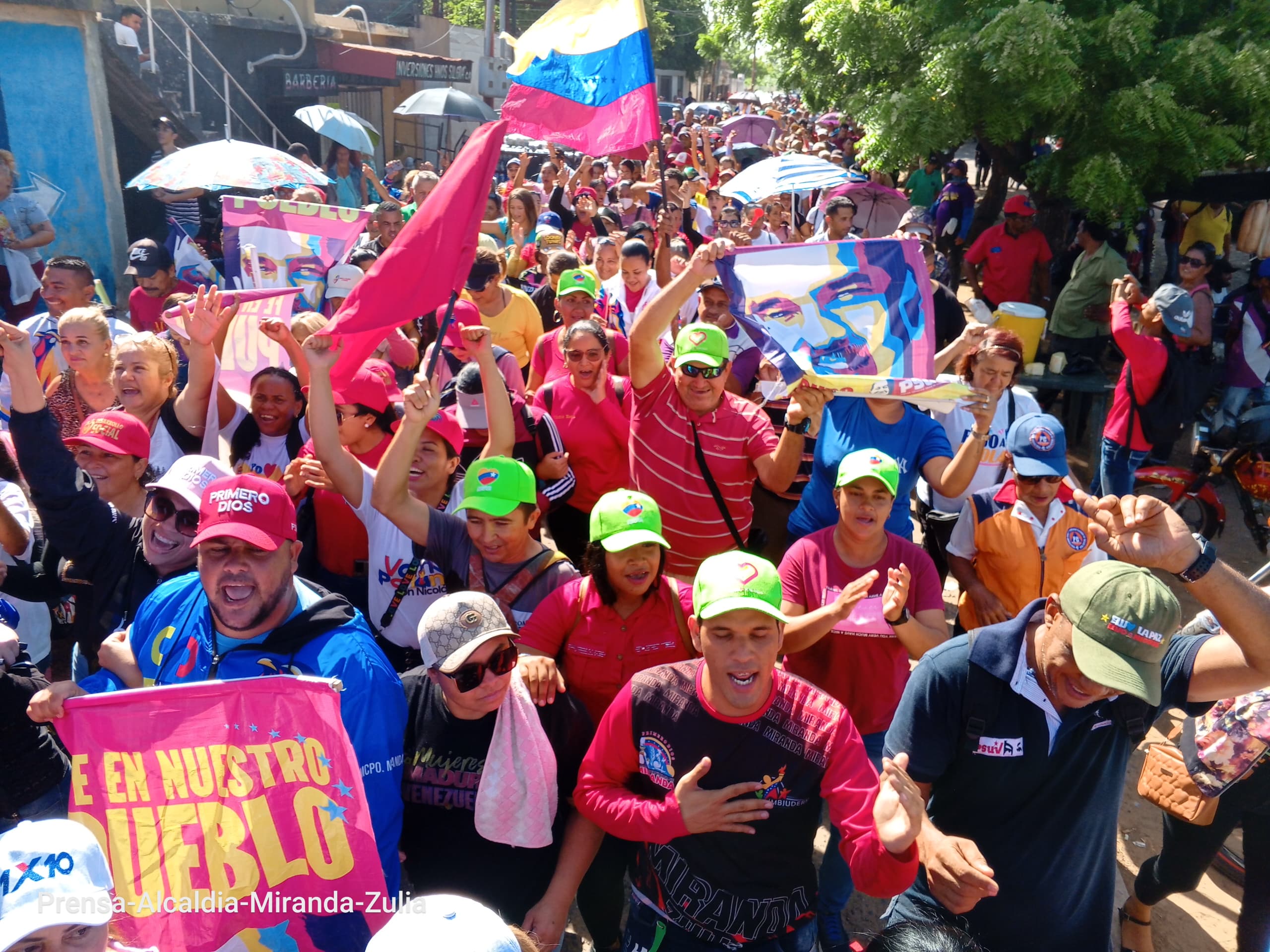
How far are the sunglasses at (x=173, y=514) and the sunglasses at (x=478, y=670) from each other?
127 cm

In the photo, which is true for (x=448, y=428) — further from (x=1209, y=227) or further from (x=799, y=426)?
→ (x=1209, y=227)

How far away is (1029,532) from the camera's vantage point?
4.21 meters

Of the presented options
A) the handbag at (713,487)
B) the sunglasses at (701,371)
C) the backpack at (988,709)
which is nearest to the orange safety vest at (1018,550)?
the handbag at (713,487)

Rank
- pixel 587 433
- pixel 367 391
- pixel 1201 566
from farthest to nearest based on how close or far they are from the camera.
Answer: pixel 587 433, pixel 367 391, pixel 1201 566

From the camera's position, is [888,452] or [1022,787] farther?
[888,452]

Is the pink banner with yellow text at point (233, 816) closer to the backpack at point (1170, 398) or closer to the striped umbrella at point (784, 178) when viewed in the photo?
the backpack at point (1170, 398)

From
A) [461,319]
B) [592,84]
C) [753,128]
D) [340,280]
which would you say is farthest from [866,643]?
[753,128]

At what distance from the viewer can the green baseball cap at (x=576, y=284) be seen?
625 cm

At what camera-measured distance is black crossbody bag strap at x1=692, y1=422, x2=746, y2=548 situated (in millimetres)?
4484

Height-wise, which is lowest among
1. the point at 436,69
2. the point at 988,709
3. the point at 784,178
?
the point at 988,709

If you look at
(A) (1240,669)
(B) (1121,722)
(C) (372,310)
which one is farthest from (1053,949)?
(C) (372,310)

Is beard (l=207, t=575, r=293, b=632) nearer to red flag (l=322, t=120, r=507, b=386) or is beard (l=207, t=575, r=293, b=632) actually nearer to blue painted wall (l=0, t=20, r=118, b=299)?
red flag (l=322, t=120, r=507, b=386)

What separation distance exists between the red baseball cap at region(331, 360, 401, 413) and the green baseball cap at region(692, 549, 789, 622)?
2.18m

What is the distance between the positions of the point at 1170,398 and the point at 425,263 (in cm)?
531
